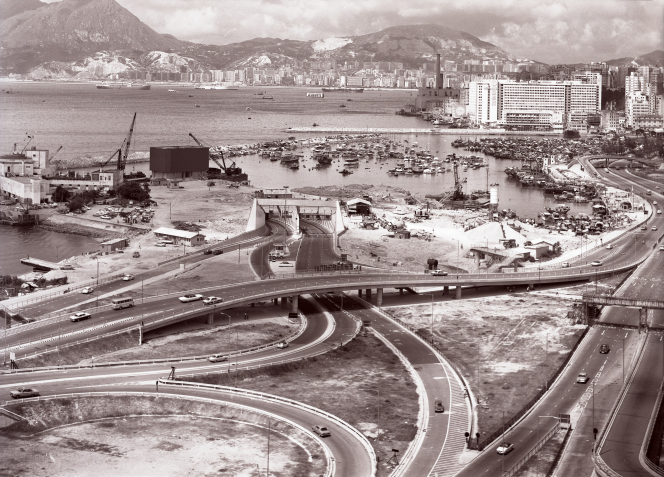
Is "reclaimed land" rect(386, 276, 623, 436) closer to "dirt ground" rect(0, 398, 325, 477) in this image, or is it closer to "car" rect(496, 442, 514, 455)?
"car" rect(496, 442, 514, 455)

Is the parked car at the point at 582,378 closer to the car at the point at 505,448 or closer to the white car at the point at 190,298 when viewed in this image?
the car at the point at 505,448

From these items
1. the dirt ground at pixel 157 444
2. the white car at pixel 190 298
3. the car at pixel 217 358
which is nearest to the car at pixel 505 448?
the dirt ground at pixel 157 444

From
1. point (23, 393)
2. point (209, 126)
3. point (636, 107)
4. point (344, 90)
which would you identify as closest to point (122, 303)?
point (23, 393)

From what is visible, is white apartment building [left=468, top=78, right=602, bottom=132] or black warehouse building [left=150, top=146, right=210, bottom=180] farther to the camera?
white apartment building [left=468, top=78, right=602, bottom=132]

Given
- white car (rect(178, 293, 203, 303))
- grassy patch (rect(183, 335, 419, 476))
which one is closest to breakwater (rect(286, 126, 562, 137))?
white car (rect(178, 293, 203, 303))

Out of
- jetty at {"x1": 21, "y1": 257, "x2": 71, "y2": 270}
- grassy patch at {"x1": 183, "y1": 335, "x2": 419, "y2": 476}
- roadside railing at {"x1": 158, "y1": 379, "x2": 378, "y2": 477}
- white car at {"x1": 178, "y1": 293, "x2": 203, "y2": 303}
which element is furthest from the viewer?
jetty at {"x1": 21, "y1": 257, "x2": 71, "y2": 270}

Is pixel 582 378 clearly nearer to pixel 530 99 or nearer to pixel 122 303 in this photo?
pixel 122 303
